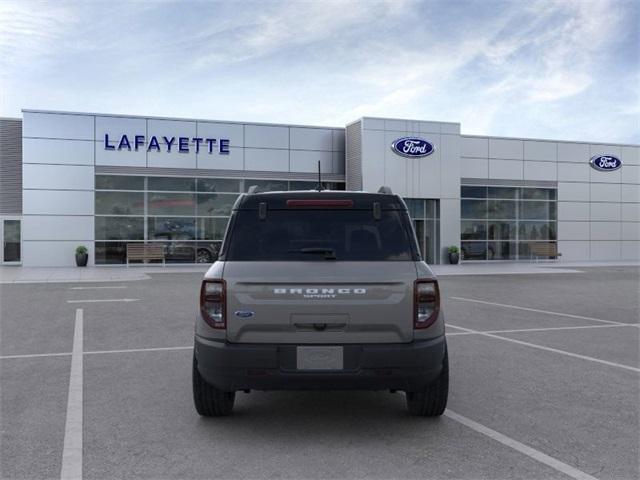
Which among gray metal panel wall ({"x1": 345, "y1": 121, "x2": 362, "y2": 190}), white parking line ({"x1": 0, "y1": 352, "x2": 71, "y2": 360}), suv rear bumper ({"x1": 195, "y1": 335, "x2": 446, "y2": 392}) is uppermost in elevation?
gray metal panel wall ({"x1": 345, "y1": 121, "x2": 362, "y2": 190})

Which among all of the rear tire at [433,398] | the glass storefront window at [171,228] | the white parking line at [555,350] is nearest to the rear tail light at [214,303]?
the rear tire at [433,398]

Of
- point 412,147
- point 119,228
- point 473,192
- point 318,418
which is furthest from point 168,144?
point 318,418

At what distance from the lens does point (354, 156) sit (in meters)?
27.6

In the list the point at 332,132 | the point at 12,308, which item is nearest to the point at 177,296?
the point at 12,308

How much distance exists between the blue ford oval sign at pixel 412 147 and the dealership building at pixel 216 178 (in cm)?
6

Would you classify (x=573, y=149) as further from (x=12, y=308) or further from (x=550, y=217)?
(x=12, y=308)

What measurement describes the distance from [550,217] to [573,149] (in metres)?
3.92

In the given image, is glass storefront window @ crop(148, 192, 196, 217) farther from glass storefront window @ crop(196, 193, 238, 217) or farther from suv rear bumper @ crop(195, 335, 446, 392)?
→ suv rear bumper @ crop(195, 335, 446, 392)

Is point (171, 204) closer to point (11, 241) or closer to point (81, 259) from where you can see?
point (81, 259)

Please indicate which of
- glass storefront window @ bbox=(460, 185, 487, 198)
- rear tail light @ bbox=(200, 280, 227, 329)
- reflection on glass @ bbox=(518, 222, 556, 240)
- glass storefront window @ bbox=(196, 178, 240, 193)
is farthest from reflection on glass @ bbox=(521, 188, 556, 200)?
rear tail light @ bbox=(200, 280, 227, 329)

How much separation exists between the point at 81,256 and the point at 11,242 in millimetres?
4230

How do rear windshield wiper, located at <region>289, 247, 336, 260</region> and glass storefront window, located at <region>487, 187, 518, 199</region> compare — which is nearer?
rear windshield wiper, located at <region>289, 247, 336, 260</region>

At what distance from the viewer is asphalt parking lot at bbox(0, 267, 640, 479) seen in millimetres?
3875

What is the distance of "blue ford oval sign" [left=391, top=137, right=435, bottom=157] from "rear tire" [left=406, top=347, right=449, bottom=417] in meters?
23.2
